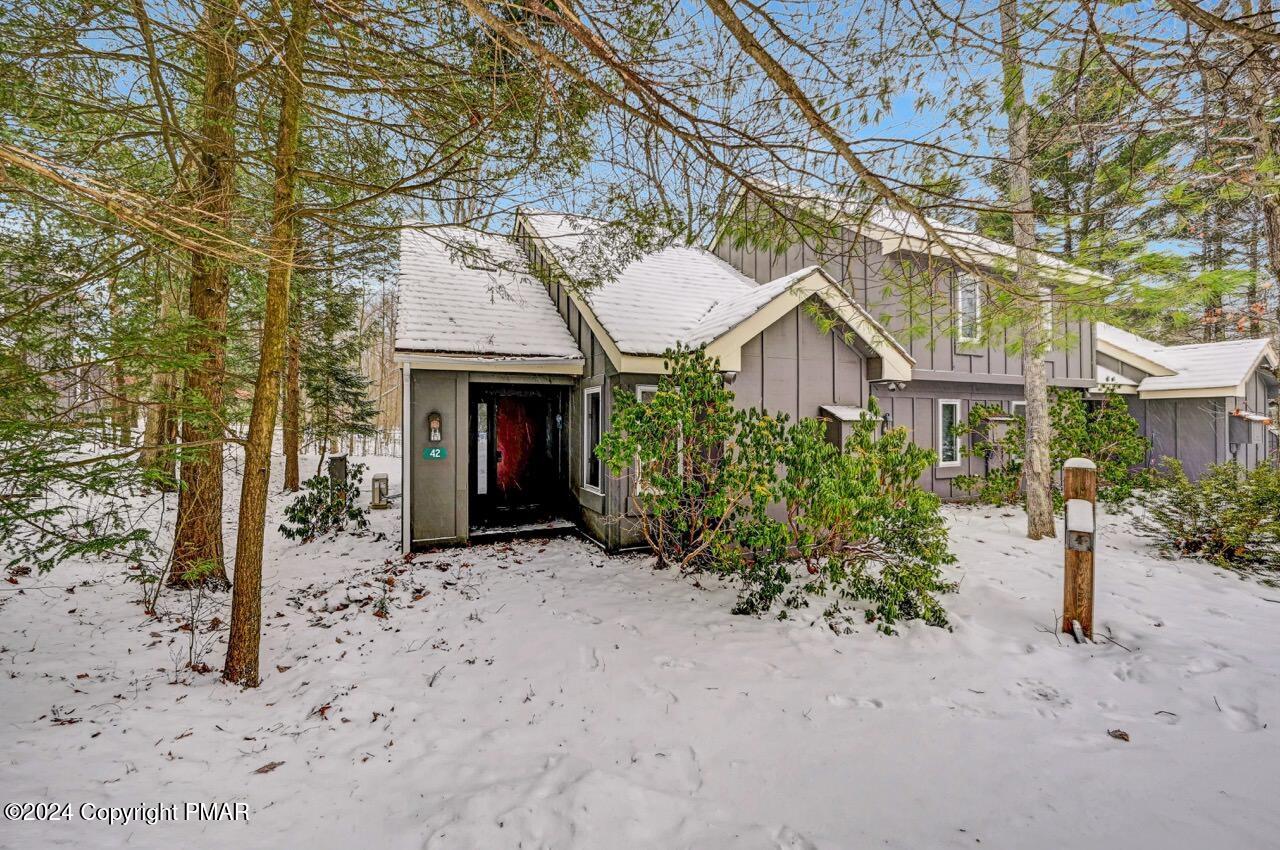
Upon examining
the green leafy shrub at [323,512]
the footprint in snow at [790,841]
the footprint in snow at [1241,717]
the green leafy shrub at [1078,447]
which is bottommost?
the footprint in snow at [790,841]

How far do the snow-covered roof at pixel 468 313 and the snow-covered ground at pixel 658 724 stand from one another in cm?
364

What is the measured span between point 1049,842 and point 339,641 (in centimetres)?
486

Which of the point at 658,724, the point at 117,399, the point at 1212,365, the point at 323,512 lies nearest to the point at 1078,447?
the point at 1212,365

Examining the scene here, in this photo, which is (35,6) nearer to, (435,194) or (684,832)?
(435,194)

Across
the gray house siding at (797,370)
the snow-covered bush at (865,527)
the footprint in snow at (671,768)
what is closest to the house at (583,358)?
the gray house siding at (797,370)

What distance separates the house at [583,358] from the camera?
20.7 ft

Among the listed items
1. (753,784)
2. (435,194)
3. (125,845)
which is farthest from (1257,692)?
(435,194)

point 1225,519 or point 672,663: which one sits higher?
point 1225,519

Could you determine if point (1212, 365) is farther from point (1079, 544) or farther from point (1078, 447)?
point (1079, 544)

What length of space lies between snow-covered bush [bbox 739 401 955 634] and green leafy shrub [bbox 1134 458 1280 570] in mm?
3824

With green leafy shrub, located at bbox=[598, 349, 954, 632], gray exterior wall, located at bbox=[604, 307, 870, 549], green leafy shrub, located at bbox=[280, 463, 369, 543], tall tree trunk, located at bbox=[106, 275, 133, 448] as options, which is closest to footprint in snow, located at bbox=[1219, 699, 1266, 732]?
green leafy shrub, located at bbox=[598, 349, 954, 632]

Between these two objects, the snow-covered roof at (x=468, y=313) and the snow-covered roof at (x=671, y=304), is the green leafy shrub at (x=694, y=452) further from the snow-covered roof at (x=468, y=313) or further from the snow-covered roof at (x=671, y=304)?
the snow-covered roof at (x=468, y=313)

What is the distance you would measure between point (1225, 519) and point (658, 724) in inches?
280

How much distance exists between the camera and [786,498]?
450 centimetres
